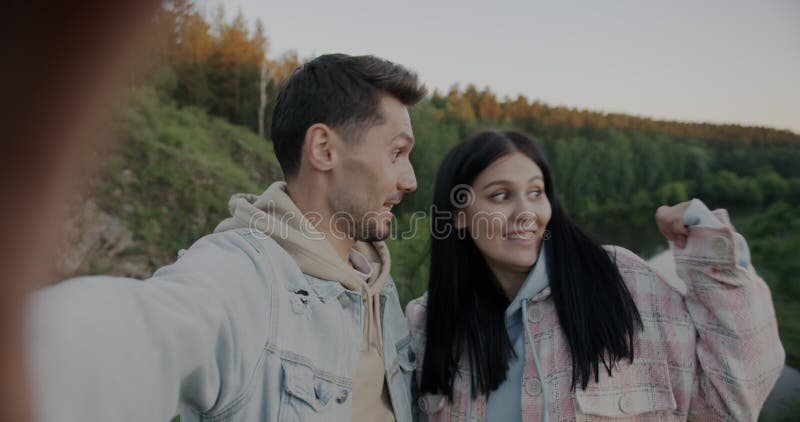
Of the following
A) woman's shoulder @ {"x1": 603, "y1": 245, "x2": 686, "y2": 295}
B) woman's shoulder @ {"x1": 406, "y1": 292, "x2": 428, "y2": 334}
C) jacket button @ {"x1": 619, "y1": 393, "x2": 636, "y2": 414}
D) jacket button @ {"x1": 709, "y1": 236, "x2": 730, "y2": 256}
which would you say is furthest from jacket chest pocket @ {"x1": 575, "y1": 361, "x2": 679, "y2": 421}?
woman's shoulder @ {"x1": 406, "y1": 292, "x2": 428, "y2": 334}

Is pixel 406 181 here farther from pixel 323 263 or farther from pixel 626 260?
pixel 626 260

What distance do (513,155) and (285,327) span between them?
1.31 meters

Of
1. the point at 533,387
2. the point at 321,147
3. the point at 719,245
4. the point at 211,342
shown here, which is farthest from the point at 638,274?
the point at 211,342

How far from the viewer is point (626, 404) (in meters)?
1.84

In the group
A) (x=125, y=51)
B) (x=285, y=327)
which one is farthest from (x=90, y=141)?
(x=285, y=327)

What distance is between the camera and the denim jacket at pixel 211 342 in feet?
1.89

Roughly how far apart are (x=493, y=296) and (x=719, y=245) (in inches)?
39.5

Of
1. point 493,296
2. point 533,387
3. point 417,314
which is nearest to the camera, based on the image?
point 533,387

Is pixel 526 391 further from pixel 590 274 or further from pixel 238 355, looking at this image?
pixel 238 355

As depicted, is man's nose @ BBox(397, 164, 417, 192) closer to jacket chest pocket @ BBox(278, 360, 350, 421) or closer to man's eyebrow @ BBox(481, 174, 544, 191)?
man's eyebrow @ BBox(481, 174, 544, 191)

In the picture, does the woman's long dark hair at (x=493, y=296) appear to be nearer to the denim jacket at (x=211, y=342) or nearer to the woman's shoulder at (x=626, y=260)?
the woman's shoulder at (x=626, y=260)

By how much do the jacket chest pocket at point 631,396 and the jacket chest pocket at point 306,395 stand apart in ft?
3.09

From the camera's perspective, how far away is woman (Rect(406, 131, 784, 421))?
5.44 ft

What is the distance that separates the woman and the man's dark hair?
542 mm
